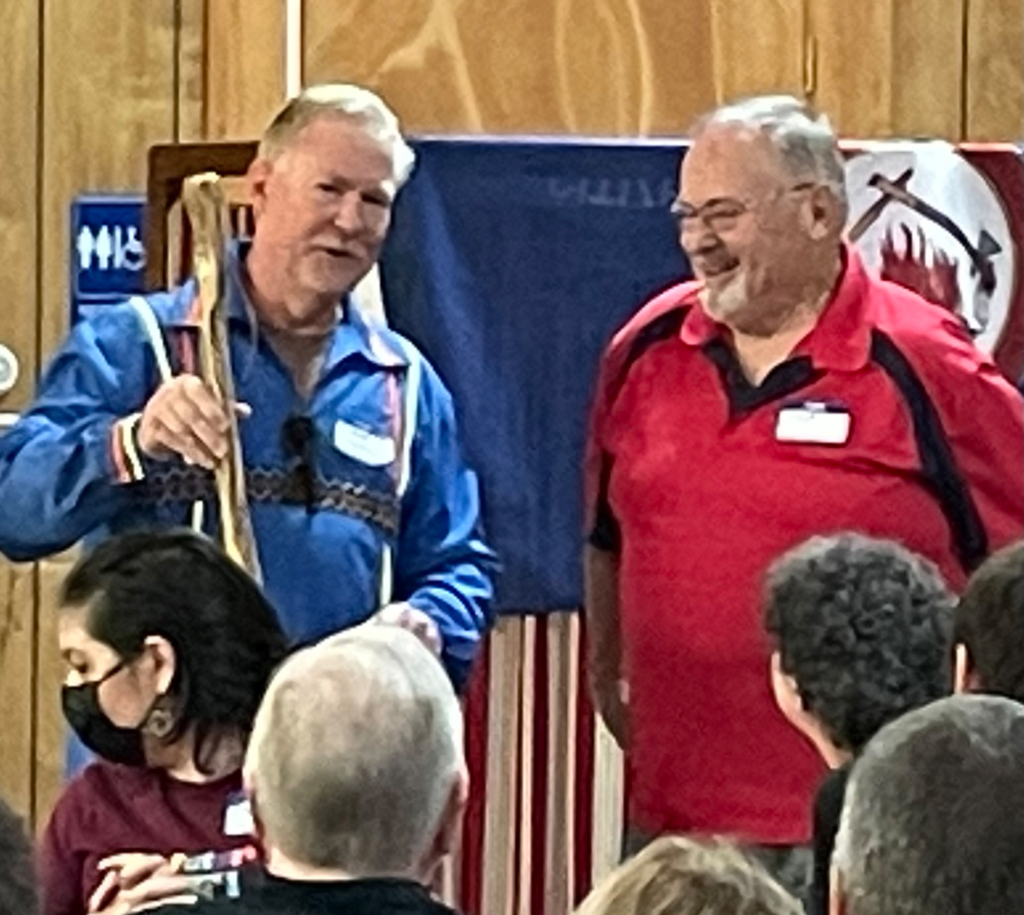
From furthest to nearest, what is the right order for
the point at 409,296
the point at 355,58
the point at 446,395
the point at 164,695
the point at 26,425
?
the point at 355,58
the point at 409,296
the point at 446,395
the point at 26,425
the point at 164,695

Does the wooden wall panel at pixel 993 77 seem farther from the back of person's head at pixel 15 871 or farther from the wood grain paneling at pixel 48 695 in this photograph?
the back of person's head at pixel 15 871

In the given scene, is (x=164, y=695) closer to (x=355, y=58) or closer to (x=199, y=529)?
(x=199, y=529)

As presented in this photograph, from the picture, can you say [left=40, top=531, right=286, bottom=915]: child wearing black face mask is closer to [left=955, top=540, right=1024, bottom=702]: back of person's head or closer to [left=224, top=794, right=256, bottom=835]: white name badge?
[left=224, top=794, right=256, bottom=835]: white name badge

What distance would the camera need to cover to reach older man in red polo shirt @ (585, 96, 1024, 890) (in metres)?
3.70

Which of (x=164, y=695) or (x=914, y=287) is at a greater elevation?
(x=914, y=287)

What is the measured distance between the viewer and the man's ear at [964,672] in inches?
116

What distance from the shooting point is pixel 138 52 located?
5.23m

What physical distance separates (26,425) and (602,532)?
33.1 inches

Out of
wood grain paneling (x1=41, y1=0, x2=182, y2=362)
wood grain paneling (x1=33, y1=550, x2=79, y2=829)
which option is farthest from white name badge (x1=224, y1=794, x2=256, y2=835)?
wood grain paneling (x1=41, y1=0, x2=182, y2=362)

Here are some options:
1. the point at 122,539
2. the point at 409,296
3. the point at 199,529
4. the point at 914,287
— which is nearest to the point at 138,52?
the point at 409,296

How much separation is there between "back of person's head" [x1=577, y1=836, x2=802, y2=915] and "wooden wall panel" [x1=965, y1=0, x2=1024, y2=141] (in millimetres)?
3324

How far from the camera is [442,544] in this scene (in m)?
3.70

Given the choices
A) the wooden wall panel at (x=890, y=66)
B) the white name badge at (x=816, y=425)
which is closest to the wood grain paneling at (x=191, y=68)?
the wooden wall panel at (x=890, y=66)

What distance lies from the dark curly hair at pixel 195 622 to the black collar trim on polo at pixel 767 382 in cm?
84
